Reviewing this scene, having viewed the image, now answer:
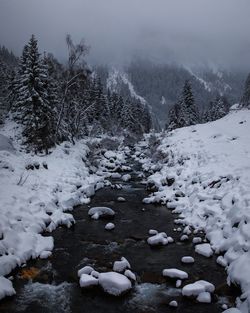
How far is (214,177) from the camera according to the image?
56.4 feet

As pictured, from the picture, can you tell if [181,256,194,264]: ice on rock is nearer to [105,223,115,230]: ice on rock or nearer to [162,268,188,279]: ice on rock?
[162,268,188,279]: ice on rock

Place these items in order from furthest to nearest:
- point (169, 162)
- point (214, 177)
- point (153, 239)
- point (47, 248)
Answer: point (169, 162)
point (214, 177)
point (153, 239)
point (47, 248)

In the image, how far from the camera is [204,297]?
8.95 metres

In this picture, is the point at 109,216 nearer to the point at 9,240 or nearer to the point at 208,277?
the point at 9,240

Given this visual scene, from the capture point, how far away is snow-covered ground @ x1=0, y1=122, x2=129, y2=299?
36.8 feet

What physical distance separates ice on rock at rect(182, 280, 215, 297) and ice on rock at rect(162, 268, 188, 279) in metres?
0.62

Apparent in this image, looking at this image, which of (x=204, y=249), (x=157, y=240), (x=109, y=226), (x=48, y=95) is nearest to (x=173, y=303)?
(x=204, y=249)

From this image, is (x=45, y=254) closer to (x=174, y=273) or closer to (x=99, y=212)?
(x=174, y=273)

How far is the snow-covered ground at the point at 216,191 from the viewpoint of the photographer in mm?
10719

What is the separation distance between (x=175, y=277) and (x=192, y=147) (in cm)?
1703

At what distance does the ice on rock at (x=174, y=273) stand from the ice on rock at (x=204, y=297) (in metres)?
1.05

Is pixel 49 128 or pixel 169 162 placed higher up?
pixel 49 128

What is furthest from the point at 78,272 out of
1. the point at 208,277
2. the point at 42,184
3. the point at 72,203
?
the point at 42,184

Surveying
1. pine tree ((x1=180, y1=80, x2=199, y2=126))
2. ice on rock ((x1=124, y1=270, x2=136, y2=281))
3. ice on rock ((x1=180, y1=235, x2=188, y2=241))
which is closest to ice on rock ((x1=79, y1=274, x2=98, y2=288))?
ice on rock ((x1=124, y1=270, x2=136, y2=281))
